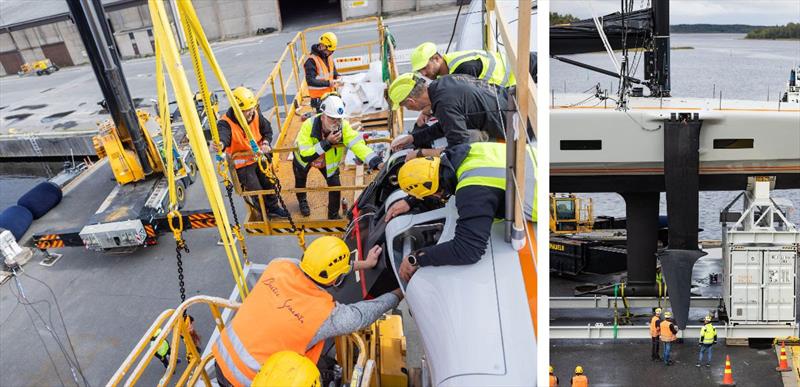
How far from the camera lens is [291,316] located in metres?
3.97

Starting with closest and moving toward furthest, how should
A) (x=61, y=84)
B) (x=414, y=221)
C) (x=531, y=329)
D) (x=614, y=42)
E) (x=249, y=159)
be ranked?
(x=531, y=329)
(x=414, y=221)
(x=249, y=159)
(x=614, y=42)
(x=61, y=84)

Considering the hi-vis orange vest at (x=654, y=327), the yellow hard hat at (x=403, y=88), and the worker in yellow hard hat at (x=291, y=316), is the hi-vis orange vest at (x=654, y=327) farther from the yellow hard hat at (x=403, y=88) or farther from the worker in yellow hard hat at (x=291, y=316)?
the worker in yellow hard hat at (x=291, y=316)

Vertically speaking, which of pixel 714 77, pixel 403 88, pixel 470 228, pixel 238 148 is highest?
pixel 403 88

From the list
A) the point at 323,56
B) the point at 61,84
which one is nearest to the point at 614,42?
the point at 323,56

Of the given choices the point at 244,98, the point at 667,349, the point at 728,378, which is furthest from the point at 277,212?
the point at 728,378

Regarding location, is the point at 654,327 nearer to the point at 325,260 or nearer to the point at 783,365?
the point at 783,365

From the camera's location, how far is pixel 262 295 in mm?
4070

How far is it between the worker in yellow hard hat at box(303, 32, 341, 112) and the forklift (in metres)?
2.64

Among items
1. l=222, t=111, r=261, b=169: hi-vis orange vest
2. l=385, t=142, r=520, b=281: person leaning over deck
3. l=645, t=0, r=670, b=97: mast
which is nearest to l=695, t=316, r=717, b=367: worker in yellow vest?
l=645, t=0, r=670, b=97: mast

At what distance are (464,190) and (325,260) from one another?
3.77 feet

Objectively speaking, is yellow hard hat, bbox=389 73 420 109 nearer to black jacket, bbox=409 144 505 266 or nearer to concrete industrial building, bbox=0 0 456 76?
black jacket, bbox=409 144 505 266

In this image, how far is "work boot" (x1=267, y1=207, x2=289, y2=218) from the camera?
719 cm

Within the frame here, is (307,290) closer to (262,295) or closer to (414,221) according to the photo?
(262,295)

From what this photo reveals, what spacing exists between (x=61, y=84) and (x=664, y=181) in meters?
29.5
